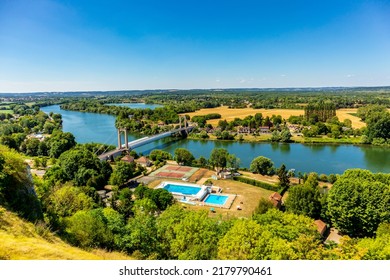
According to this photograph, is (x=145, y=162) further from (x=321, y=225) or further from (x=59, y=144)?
(x=321, y=225)

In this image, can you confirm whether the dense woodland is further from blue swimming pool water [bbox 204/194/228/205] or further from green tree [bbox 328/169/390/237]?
blue swimming pool water [bbox 204/194/228/205]

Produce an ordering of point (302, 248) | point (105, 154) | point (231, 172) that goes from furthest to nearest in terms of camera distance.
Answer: point (105, 154)
point (231, 172)
point (302, 248)

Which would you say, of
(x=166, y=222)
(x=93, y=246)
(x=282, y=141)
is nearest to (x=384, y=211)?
(x=166, y=222)

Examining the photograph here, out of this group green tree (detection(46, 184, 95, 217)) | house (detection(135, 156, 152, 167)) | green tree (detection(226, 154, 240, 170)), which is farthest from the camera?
house (detection(135, 156, 152, 167))

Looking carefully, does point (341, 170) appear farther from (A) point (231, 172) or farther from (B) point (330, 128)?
(B) point (330, 128)

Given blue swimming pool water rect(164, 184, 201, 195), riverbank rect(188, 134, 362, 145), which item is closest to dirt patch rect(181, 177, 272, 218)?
blue swimming pool water rect(164, 184, 201, 195)

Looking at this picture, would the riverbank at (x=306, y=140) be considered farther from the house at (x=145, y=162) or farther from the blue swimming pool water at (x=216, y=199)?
the blue swimming pool water at (x=216, y=199)

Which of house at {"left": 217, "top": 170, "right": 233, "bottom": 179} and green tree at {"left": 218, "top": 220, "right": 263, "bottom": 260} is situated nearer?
green tree at {"left": 218, "top": 220, "right": 263, "bottom": 260}
